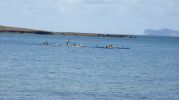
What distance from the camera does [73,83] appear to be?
53.5m

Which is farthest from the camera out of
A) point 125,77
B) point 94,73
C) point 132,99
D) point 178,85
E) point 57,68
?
point 57,68

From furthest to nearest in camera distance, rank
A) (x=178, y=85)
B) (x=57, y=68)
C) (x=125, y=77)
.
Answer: (x=57, y=68) → (x=125, y=77) → (x=178, y=85)

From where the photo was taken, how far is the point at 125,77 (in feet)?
202

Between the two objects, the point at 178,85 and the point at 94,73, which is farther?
the point at 94,73

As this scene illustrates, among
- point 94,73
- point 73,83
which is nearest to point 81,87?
point 73,83

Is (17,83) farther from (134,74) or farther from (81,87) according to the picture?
(134,74)

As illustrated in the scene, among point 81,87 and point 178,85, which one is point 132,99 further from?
point 178,85

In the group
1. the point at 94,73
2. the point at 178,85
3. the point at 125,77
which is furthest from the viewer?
the point at 94,73

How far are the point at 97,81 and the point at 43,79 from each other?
5.27m

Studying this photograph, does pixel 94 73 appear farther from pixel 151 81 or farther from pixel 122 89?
pixel 122 89

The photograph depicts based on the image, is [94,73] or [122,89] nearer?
[122,89]

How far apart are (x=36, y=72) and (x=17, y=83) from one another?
458 inches

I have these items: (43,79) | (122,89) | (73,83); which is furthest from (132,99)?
(43,79)

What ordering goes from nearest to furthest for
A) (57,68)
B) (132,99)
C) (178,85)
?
(132,99)
(178,85)
(57,68)
